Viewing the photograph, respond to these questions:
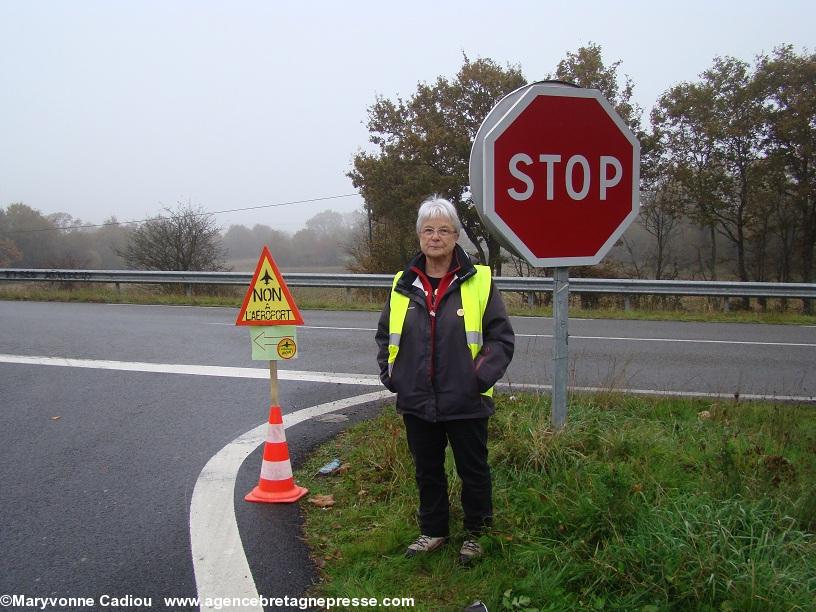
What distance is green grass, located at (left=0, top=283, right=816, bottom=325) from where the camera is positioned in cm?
1327

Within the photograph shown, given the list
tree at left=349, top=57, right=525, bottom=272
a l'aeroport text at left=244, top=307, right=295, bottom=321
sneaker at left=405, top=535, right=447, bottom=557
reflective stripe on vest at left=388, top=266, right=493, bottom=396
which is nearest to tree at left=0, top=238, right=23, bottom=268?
tree at left=349, top=57, right=525, bottom=272

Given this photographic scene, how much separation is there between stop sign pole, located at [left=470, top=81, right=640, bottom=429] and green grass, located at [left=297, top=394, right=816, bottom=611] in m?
0.61

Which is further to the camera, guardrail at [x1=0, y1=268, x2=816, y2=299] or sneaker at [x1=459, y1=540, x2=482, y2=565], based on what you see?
guardrail at [x1=0, y1=268, x2=816, y2=299]

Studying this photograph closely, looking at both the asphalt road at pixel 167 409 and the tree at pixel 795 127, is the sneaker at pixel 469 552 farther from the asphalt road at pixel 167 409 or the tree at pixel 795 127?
the tree at pixel 795 127

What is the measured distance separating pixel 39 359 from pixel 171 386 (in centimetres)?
252

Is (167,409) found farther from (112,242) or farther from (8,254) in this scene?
(8,254)

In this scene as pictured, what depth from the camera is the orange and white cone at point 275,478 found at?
395 centimetres

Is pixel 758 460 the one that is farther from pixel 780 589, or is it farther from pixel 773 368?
pixel 773 368

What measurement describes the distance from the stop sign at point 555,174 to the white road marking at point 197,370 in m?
3.63

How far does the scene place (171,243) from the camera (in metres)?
22.0

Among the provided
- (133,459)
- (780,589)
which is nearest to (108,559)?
(133,459)

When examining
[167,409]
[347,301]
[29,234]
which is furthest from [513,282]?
[29,234]

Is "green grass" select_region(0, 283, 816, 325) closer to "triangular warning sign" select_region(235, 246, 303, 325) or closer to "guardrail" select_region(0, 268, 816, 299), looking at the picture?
"guardrail" select_region(0, 268, 816, 299)

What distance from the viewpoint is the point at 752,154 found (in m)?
21.3
